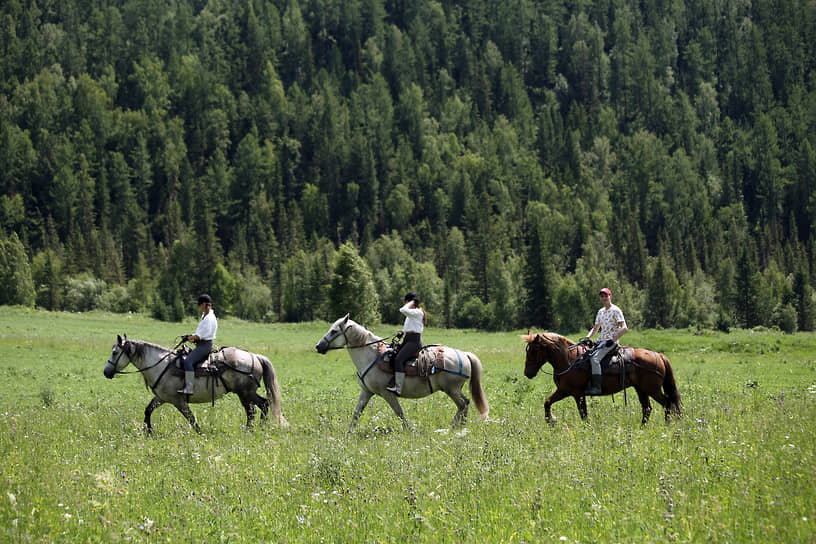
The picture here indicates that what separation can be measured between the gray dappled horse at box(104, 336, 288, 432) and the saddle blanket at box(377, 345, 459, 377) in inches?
118

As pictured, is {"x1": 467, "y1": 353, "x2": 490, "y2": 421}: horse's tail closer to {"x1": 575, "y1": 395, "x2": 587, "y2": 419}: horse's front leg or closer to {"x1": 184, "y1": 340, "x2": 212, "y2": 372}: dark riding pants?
{"x1": 575, "y1": 395, "x2": 587, "y2": 419}: horse's front leg

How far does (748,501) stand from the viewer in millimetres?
10367

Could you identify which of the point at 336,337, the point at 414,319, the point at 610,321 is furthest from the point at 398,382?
the point at 610,321

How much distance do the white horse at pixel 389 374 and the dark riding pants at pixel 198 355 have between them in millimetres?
2853

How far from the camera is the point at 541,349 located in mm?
18875

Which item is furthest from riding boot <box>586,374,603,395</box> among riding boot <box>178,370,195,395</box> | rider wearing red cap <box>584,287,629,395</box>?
riding boot <box>178,370,195,395</box>

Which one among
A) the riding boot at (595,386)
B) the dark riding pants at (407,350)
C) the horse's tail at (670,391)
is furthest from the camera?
the dark riding pants at (407,350)

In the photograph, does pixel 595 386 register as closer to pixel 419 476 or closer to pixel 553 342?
pixel 553 342

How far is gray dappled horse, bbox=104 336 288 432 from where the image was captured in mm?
19547

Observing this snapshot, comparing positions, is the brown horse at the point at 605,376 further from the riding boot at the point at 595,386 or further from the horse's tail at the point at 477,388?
the horse's tail at the point at 477,388

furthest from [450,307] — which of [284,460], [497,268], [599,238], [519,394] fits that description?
[284,460]

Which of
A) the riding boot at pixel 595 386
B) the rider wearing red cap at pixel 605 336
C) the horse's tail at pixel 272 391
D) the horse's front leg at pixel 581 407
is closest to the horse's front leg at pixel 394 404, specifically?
the horse's tail at pixel 272 391

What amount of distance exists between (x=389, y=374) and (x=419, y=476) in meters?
5.94

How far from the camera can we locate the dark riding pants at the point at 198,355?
1936cm
